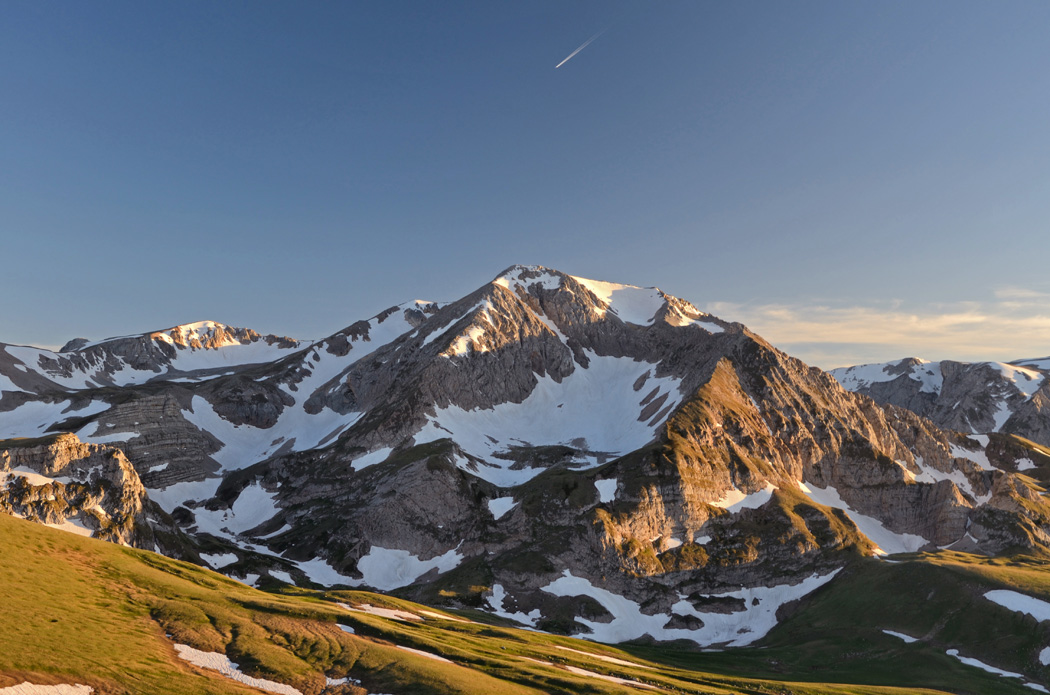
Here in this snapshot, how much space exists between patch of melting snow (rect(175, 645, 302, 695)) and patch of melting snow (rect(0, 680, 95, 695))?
10.6m

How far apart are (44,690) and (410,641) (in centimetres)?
3479

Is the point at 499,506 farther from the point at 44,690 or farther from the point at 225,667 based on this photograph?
the point at 44,690

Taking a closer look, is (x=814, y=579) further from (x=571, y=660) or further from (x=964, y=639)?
(x=571, y=660)

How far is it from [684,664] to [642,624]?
32696 millimetres

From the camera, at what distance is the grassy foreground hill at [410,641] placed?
50.1m

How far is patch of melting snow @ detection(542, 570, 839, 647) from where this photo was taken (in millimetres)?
127438

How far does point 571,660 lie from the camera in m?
77.2

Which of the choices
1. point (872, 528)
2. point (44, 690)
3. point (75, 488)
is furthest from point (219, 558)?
point (872, 528)

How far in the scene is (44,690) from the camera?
4109cm

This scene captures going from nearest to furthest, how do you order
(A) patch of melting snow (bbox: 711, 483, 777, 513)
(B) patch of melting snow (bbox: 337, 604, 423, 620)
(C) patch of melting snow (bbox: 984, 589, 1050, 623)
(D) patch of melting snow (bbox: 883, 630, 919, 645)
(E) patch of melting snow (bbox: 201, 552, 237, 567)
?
(B) patch of melting snow (bbox: 337, 604, 423, 620) < (C) patch of melting snow (bbox: 984, 589, 1050, 623) < (D) patch of melting snow (bbox: 883, 630, 919, 645) < (E) patch of melting snow (bbox: 201, 552, 237, 567) < (A) patch of melting snow (bbox: 711, 483, 777, 513)

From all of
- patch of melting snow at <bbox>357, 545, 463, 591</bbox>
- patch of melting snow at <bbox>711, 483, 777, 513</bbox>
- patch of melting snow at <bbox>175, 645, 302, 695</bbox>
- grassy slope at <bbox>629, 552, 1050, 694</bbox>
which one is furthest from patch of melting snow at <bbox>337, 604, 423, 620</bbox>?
patch of melting snow at <bbox>711, 483, 777, 513</bbox>

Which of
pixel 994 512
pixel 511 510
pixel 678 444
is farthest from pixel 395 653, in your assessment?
pixel 994 512

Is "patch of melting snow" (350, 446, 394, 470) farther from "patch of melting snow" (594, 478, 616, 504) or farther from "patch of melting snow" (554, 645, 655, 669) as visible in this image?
"patch of melting snow" (554, 645, 655, 669)

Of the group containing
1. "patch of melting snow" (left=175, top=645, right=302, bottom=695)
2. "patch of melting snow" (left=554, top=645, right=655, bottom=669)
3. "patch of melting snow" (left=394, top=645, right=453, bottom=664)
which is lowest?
"patch of melting snow" (left=554, top=645, right=655, bottom=669)
